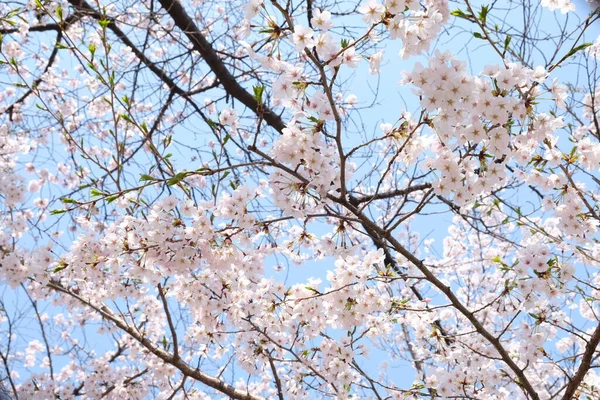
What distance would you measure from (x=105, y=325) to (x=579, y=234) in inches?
177

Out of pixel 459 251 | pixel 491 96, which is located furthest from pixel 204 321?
pixel 459 251

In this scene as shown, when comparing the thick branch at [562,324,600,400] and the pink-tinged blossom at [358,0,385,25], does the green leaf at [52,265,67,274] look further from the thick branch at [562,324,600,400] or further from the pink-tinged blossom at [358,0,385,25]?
the thick branch at [562,324,600,400]

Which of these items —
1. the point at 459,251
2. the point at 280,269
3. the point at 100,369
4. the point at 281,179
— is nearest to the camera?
the point at 281,179

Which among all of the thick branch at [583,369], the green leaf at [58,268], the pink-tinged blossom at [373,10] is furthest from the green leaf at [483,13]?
the green leaf at [58,268]

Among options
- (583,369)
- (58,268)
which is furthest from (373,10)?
(583,369)

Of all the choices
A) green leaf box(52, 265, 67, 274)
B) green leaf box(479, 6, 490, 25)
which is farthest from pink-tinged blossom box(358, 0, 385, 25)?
green leaf box(52, 265, 67, 274)

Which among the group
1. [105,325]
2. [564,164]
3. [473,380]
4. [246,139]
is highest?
[246,139]

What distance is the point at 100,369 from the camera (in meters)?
5.02

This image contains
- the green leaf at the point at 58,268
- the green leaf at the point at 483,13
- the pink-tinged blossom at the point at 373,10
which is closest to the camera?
the pink-tinged blossom at the point at 373,10

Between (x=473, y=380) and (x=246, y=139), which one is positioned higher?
(x=246, y=139)

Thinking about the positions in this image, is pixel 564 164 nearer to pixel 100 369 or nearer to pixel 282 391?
pixel 282 391

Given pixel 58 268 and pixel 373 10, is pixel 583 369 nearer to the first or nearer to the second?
pixel 373 10

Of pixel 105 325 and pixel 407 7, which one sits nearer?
pixel 407 7

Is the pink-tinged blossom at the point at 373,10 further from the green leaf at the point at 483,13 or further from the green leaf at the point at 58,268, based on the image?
→ the green leaf at the point at 58,268
